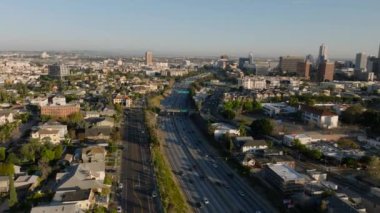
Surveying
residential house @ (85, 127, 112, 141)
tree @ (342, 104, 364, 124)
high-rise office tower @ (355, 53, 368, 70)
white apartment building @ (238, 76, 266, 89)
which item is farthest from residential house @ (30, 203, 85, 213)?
high-rise office tower @ (355, 53, 368, 70)

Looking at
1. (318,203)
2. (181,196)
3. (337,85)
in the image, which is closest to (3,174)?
(181,196)

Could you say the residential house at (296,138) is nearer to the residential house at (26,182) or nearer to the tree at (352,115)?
the tree at (352,115)

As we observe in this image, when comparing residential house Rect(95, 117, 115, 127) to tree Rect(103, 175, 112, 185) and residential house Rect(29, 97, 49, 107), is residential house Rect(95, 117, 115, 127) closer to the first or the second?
tree Rect(103, 175, 112, 185)

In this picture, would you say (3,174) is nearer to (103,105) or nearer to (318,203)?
(318,203)

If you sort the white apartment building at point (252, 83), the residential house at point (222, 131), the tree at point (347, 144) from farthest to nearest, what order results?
the white apartment building at point (252, 83)
the residential house at point (222, 131)
the tree at point (347, 144)

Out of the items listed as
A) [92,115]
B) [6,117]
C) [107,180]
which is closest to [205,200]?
[107,180]

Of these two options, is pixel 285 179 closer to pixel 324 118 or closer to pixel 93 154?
pixel 93 154

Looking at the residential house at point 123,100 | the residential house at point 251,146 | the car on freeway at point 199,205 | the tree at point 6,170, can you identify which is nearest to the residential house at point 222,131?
the residential house at point 251,146
